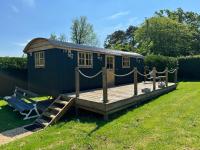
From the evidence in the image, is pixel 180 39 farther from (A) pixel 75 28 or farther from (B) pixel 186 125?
(B) pixel 186 125

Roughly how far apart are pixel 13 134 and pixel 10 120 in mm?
1621

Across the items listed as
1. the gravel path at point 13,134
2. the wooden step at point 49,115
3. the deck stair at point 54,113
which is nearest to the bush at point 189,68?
the deck stair at point 54,113

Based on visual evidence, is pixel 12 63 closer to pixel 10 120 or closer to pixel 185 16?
pixel 10 120

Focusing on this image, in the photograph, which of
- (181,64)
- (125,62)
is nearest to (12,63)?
(125,62)

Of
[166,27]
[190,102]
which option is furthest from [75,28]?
[190,102]

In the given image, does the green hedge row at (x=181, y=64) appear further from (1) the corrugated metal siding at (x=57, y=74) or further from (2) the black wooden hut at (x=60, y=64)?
(1) the corrugated metal siding at (x=57, y=74)

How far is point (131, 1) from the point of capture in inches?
559

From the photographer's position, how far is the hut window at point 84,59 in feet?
32.0

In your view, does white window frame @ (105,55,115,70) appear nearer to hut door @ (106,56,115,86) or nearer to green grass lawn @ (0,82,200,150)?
hut door @ (106,56,115,86)

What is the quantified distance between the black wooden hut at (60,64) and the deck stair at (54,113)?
124 cm

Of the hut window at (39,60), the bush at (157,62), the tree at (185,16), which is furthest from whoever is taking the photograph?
the tree at (185,16)

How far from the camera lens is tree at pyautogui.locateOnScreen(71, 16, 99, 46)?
3553cm

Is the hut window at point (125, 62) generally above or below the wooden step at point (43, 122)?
above

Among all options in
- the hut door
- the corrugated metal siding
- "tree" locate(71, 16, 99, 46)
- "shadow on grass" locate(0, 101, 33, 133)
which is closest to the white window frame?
the hut door
